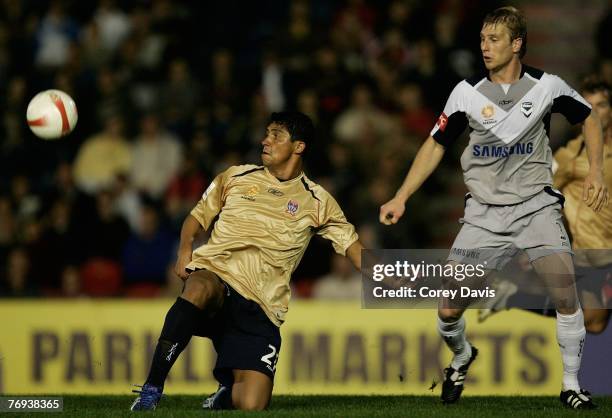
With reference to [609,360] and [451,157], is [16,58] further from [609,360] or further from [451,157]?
[609,360]

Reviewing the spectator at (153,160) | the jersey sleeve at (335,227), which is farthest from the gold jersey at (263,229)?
the spectator at (153,160)

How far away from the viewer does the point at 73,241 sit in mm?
12859

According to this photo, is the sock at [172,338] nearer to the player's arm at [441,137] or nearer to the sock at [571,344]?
the player's arm at [441,137]

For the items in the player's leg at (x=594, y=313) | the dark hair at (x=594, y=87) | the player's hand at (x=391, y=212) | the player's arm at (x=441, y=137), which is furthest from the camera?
the player's leg at (x=594, y=313)

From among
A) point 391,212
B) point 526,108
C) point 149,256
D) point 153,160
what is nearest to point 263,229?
point 391,212

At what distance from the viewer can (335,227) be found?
327 inches

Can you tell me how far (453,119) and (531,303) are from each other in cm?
219

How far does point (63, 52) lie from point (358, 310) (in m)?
5.98

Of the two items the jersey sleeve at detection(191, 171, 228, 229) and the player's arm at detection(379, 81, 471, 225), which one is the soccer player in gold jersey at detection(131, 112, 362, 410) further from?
the player's arm at detection(379, 81, 471, 225)

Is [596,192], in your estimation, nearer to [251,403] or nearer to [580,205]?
[580,205]

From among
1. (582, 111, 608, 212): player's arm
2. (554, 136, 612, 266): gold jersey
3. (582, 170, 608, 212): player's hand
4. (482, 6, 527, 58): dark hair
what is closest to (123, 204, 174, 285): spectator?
(554, 136, 612, 266): gold jersey

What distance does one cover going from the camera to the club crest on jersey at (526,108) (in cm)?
779

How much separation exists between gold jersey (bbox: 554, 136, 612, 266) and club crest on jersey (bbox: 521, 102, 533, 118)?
1588 millimetres

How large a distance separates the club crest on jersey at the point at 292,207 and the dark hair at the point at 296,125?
16.5 inches
